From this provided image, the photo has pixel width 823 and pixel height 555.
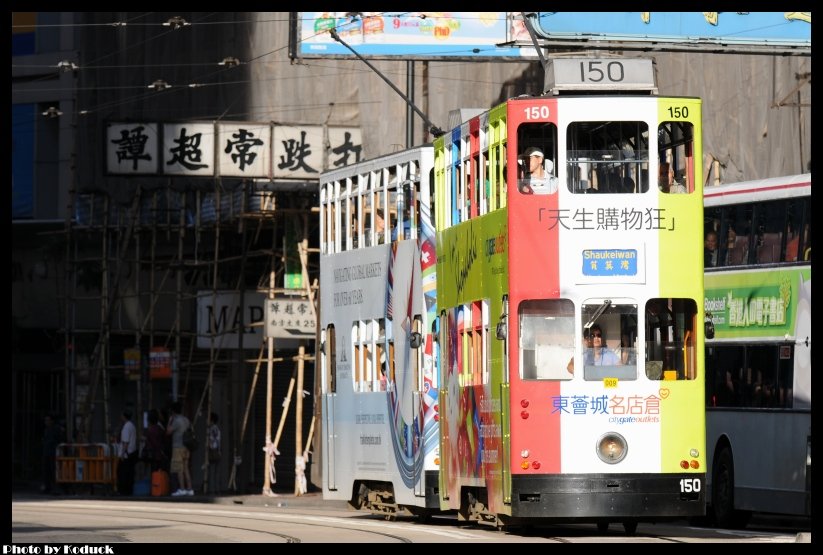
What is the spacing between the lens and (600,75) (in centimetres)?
1941

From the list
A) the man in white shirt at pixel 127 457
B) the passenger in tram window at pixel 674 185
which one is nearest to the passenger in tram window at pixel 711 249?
the passenger in tram window at pixel 674 185

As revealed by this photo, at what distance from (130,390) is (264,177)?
37.4ft

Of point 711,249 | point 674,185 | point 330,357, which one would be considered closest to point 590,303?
point 674,185

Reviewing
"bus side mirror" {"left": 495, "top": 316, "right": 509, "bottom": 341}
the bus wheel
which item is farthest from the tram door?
"bus side mirror" {"left": 495, "top": 316, "right": 509, "bottom": 341}

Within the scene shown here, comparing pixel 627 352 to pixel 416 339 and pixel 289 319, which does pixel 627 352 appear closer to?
pixel 416 339

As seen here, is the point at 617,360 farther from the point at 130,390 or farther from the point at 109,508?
the point at 130,390

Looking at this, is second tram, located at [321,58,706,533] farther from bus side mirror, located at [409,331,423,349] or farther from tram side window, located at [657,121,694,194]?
bus side mirror, located at [409,331,423,349]

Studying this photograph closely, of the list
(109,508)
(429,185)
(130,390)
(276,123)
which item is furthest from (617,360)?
(130,390)

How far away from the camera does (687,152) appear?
62.6ft

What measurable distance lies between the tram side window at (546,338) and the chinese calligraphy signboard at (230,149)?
1640 cm

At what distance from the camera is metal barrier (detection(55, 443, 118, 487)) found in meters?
37.3

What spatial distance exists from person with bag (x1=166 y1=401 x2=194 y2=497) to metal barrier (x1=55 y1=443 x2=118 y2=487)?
1.85 meters

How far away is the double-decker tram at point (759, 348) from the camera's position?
76.8ft

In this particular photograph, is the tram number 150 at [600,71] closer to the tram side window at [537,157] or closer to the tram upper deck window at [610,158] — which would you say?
the tram upper deck window at [610,158]
